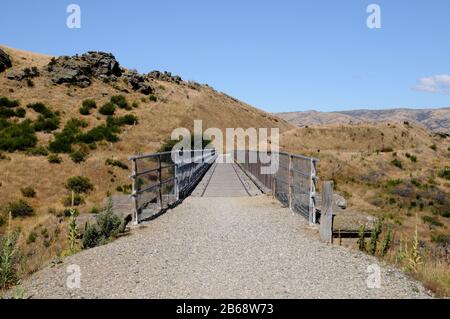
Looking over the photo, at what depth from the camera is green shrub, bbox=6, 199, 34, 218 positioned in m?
20.9

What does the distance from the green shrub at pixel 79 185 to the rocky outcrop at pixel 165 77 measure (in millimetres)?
79080

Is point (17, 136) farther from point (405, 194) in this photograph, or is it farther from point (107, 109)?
point (405, 194)

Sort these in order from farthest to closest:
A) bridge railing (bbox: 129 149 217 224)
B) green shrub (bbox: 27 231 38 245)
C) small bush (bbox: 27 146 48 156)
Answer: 1. small bush (bbox: 27 146 48 156)
2. green shrub (bbox: 27 231 38 245)
3. bridge railing (bbox: 129 149 217 224)

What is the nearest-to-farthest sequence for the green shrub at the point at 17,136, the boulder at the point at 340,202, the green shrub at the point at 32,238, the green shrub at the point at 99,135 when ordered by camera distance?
the green shrub at the point at 32,238, the boulder at the point at 340,202, the green shrub at the point at 17,136, the green shrub at the point at 99,135

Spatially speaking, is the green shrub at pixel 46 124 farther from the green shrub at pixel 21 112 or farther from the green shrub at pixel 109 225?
the green shrub at pixel 109 225

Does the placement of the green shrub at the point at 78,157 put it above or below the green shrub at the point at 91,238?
above

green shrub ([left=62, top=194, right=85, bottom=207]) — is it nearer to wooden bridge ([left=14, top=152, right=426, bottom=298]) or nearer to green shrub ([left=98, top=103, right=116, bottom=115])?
wooden bridge ([left=14, top=152, right=426, bottom=298])

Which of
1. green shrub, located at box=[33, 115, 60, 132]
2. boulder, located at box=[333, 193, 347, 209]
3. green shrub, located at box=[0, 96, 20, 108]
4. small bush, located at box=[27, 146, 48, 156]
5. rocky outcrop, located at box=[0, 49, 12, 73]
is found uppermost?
rocky outcrop, located at box=[0, 49, 12, 73]

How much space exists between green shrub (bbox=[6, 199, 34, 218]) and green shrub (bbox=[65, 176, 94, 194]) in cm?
430

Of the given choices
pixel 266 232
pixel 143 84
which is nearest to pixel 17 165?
pixel 266 232

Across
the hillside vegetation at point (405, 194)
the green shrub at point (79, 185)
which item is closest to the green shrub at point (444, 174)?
the hillside vegetation at point (405, 194)

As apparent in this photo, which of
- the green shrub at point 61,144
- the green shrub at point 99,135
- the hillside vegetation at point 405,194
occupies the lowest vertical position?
the hillside vegetation at point 405,194

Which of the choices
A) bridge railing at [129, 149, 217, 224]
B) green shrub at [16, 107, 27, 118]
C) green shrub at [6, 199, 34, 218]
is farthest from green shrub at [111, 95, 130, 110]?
bridge railing at [129, 149, 217, 224]

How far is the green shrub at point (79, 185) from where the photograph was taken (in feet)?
85.5
